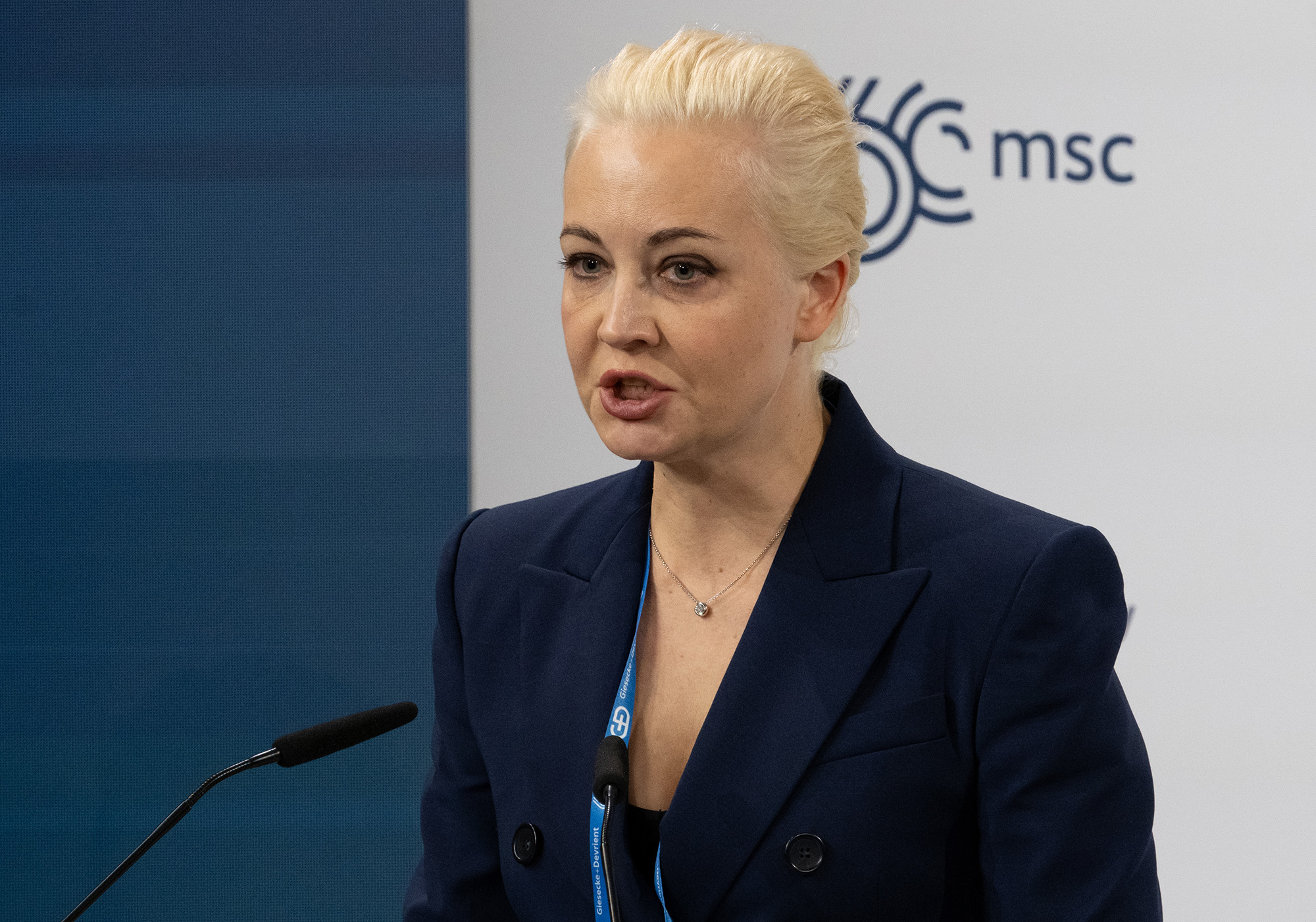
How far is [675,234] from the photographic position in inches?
46.8

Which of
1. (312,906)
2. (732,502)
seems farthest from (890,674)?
(312,906)

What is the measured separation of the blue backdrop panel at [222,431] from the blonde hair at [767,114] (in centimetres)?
134

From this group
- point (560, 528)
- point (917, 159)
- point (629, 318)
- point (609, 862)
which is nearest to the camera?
point (609, 862)

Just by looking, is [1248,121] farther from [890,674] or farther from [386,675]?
[386,675]

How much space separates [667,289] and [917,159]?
4.56 feet

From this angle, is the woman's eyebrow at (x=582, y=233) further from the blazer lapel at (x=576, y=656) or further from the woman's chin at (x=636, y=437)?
the blazer lapel at (x=576, y=656)

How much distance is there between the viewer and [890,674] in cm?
127

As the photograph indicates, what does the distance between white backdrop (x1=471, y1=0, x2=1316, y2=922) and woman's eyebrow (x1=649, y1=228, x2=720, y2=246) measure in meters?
1.31

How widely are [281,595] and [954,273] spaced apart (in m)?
1.45

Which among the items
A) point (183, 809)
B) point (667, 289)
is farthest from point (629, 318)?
point (183, 809)

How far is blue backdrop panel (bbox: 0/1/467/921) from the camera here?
2.57 meters

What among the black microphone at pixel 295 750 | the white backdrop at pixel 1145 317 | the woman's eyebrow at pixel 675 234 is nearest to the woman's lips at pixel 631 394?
the woman's eyebrow at pixel 675 234

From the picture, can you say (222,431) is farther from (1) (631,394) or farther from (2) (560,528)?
(1) (631,394)

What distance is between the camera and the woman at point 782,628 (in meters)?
1.20
